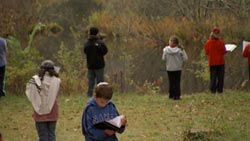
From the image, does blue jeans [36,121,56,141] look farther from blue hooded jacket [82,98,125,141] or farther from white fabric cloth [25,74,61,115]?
blue hooded jacket [82,98,125,141]

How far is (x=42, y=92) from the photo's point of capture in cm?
799

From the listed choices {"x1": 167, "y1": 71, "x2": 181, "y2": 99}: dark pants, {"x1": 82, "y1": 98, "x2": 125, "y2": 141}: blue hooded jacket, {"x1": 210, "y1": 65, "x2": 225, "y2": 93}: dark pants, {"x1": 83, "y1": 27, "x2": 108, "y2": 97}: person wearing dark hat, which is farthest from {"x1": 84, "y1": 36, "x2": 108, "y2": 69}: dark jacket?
{"x1": 82, "y1": 98, "x2": 125, "y2": 141}: blue hooded jacket

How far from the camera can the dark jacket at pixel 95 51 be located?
13602mm

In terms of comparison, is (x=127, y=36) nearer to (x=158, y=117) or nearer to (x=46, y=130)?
(x=158, y=117)

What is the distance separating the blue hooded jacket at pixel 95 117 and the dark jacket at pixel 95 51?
275 inches

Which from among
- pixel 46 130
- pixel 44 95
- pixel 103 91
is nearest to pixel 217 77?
pixel 46 130


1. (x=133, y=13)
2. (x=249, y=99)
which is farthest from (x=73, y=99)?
(x=133, y=13)

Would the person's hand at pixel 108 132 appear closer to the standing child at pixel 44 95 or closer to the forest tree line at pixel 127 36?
the standing child at pixel 44 95

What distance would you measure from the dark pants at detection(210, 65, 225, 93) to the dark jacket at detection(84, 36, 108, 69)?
2810 millimetres

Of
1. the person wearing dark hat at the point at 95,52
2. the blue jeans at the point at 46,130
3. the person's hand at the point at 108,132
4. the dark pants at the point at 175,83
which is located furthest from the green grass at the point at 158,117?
the person's hand at the point at 108,132

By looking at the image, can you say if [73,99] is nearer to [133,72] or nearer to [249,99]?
[249,99]

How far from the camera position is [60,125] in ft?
36.2

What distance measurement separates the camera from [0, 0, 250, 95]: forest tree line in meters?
17.1

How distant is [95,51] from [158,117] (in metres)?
2.84
